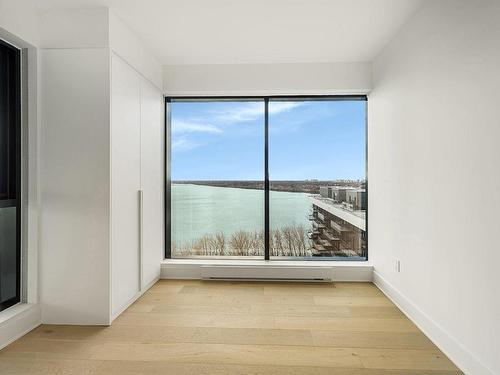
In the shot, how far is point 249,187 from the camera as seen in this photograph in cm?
423

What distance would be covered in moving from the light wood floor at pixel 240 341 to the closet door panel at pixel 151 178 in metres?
0.48

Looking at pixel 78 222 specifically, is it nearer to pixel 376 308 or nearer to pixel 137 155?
pixel 137 155

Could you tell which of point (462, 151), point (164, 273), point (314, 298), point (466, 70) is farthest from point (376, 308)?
point (164, 273)

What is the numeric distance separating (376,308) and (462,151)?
1666 millimetres

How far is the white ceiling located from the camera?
2.66 m

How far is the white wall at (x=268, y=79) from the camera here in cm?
389

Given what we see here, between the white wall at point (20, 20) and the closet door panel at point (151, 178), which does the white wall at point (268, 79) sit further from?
the white wall at point (20, 20)

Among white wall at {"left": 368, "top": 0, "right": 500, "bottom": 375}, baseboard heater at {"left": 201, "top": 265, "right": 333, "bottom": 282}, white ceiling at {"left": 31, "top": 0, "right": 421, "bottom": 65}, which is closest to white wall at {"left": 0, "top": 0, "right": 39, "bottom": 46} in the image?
white ceiling at {"left": 31, "top": 0, "right": 421, "bottom": 65}

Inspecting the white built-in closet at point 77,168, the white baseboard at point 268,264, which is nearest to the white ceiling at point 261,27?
the white built-in closet at point 77,168

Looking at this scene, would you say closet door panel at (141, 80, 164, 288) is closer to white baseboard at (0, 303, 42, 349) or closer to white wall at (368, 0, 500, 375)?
white baseboard at (0, 303, 42, 349)

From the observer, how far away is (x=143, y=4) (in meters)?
2.64

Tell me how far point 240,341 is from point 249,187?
210cm

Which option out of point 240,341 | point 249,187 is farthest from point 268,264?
point 240,341

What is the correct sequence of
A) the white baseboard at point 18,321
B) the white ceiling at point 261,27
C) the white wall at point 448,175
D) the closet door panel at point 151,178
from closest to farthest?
the white wall at point 448,175 → the white baseboard at point 18,321 → the white ceiling at point 261,27 → the closet door panel at point 151,178
